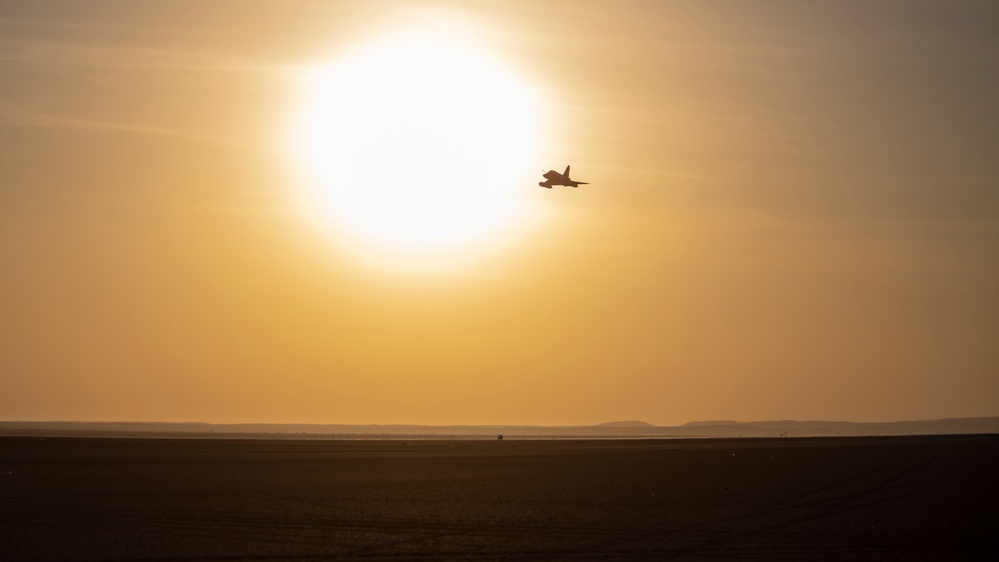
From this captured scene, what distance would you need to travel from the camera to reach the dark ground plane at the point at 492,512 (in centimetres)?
2255

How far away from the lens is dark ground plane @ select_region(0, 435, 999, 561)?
22.5m

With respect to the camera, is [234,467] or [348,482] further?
[234,467]

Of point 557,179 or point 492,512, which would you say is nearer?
point 492,512

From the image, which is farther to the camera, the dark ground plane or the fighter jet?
the fighter jet

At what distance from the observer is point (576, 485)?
39844mm

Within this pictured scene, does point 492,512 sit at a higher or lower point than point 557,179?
lower

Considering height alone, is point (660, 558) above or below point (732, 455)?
below

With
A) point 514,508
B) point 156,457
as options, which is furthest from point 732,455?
point 514,508

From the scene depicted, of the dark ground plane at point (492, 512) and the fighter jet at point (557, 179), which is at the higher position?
the fighter jet at point (557, 179)

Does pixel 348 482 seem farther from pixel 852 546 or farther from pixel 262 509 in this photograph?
pixel 852 546

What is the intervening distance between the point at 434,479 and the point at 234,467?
12031mm

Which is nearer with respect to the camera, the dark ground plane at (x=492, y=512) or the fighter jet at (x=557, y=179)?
the dark ground plane at (x=492, y=512)

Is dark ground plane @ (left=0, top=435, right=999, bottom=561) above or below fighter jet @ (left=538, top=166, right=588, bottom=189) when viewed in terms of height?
below

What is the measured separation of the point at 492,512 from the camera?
29.9m
